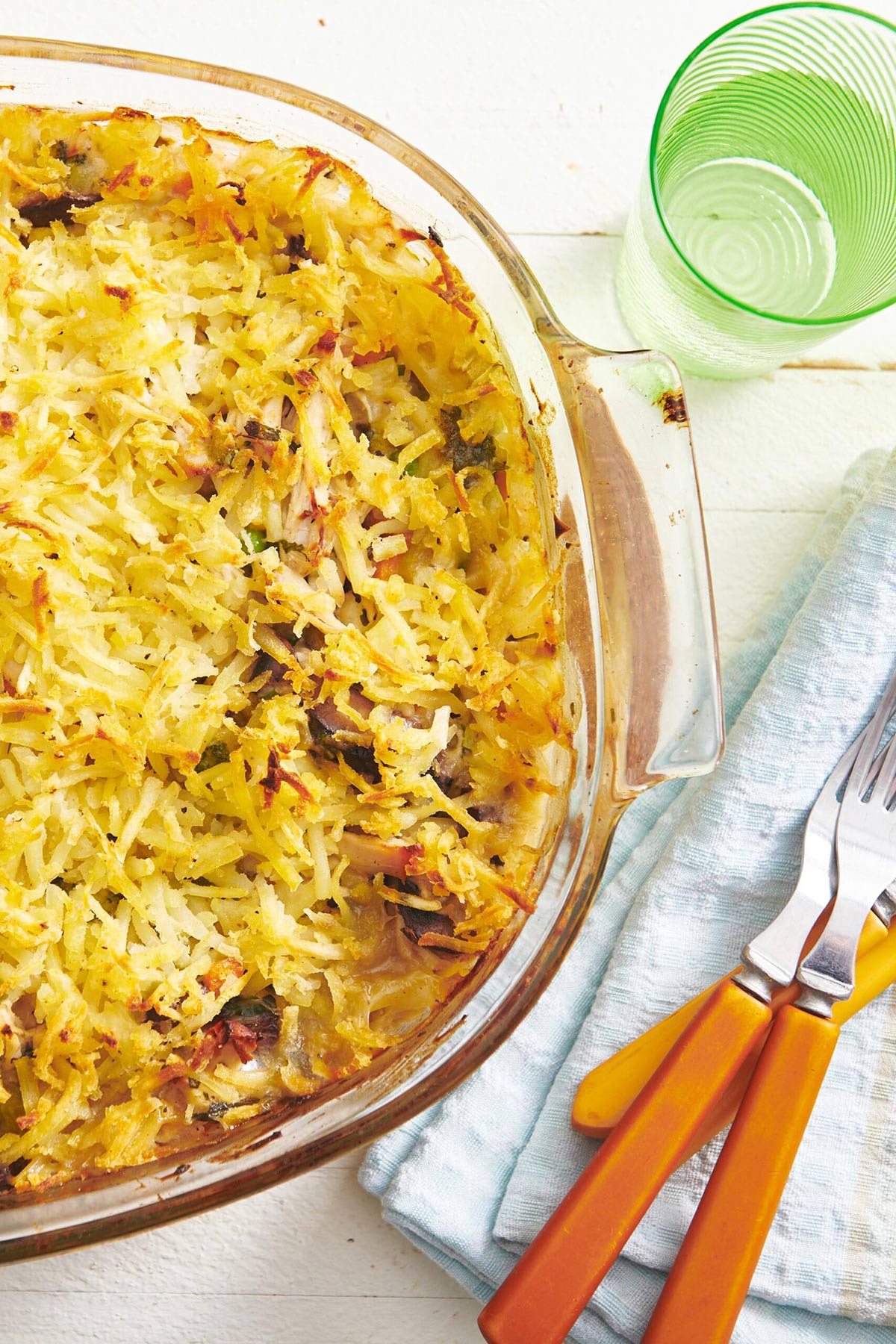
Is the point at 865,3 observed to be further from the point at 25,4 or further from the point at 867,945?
the point at 867,945

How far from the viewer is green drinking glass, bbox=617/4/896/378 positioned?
1.72 meters

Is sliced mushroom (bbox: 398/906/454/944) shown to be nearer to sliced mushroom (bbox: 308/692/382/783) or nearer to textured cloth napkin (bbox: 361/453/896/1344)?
sliced mushroom (bbox: 308/692/382/783)

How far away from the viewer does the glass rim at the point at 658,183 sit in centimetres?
164

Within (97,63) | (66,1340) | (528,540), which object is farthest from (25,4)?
(66,1340)

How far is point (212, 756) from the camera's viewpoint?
1317mm

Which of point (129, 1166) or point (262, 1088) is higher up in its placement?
point (262, 1088)

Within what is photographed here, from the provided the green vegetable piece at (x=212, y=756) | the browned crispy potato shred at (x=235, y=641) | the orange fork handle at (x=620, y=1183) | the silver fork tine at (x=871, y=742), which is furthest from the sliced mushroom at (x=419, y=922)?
the silver fork tine at (x=871, y=742)

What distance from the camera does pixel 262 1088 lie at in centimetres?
135

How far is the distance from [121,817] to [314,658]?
0.93 feet

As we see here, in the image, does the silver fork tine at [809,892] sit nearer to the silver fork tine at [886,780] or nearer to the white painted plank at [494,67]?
the silver fork tine at [886,780]

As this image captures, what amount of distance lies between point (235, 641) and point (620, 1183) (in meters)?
0.86

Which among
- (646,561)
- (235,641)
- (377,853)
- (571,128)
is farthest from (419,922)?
(571,128)

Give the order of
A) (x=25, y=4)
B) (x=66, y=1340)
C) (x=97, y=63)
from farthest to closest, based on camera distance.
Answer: (x=25, y=4) < (x=66, y=1340) < (x=97, y=63)

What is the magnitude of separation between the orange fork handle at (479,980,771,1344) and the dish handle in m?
0.37
